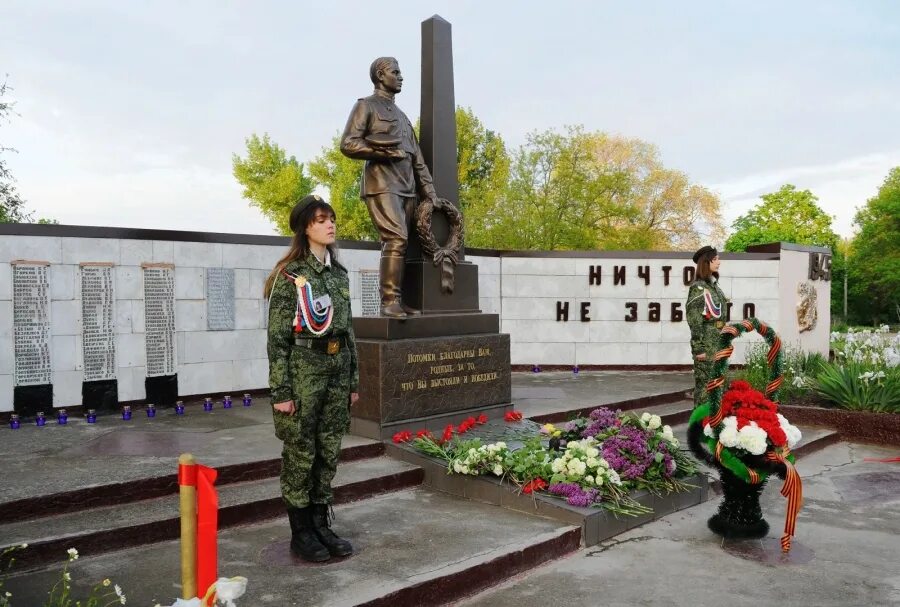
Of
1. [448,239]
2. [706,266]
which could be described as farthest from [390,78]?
[706,266]

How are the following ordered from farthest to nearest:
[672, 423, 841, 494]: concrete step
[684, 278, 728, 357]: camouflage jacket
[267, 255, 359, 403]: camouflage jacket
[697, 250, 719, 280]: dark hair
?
[672, 423, 841, 494]: concrete step → [697, 250, 719, 280]: dark hair → [684, 278, 728, 357]: camouflage jacket → [267, 255, 359, 403]: camouflage jacket

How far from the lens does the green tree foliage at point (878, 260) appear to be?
43.8 metres

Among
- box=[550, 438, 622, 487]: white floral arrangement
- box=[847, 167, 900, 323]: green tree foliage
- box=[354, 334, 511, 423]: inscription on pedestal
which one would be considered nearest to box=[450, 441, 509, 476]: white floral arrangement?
box=[550, 438, 622, 487]: white floral arrangement

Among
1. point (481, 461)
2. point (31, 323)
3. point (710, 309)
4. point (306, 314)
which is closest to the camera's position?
point (306, 314)

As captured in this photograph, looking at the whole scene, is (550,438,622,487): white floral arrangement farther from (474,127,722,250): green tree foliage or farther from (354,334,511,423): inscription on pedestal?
(474,127,722,250): green tree foliage

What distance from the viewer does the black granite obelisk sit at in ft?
21.8

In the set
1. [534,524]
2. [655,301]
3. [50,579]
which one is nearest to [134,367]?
[50,579]

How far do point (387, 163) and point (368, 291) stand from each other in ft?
13.8

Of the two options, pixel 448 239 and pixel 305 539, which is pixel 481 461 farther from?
pixel 448 239

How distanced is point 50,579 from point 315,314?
1.95 metres

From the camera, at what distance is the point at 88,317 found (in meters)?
8.20

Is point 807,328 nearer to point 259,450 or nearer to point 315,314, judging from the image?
point 259,450

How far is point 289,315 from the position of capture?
400cm

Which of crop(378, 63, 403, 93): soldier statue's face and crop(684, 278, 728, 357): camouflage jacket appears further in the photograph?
crop(684, 278, 728, 357): camouflage jacket
